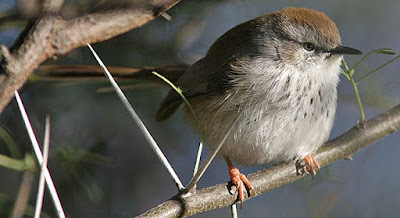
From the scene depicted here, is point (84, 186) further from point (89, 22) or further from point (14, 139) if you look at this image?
point (89, 22)

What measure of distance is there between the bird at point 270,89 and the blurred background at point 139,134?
0.70 feet

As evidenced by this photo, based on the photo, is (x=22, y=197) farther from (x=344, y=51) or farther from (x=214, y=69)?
(x=344, y=51)

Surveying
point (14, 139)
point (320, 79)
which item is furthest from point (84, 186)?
point (320, 79)

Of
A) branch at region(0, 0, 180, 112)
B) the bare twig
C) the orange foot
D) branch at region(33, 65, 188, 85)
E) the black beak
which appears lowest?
the bare twig

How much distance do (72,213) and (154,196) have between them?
31.1 inches

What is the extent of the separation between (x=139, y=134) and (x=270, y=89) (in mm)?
1017

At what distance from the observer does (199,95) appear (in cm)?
296

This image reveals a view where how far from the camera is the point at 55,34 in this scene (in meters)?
1.93

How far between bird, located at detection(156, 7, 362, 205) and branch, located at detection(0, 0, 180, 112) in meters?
0.76

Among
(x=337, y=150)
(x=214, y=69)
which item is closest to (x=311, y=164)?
(x=337, y=150)

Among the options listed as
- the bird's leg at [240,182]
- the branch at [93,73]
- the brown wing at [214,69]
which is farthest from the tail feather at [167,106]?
the bird's leg at [240,182]

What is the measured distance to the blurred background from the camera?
107 inches

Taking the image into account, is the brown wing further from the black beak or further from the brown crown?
the black beak

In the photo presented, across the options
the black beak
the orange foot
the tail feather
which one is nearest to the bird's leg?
the orange foot
